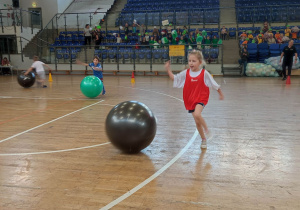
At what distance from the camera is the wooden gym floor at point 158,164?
3338mm

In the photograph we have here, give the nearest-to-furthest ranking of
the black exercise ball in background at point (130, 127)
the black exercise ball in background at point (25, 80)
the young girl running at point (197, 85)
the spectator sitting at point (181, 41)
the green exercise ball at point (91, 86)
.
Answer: the black exercise ball in background at point (130, 127)
the young girl running at point (197, 85)
the green exercise ball at point (91, 86)
the black exercise ball in background at point (25, 80)
the spectator sitting at point (181, 41)

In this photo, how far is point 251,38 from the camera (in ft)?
64.7

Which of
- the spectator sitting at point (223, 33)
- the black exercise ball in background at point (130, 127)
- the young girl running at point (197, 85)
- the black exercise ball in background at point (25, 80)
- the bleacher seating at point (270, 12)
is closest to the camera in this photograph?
the black exercise ball in background at point (130, 127)

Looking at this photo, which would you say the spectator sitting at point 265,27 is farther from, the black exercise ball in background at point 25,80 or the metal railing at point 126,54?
the black exercise ball in background at point 25,80

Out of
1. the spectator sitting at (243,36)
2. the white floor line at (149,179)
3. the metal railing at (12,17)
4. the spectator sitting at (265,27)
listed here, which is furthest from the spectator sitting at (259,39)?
the metal railing at (12,17)

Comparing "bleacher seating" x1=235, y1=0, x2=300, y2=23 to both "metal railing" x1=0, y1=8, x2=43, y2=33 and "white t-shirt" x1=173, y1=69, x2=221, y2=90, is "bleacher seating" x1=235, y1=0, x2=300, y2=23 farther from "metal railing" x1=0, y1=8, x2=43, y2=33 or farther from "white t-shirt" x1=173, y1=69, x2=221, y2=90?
"white t-shirt" x1=173, y1=69, x2=221, y2=90

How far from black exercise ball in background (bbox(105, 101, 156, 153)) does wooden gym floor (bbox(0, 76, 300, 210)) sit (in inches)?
8.9

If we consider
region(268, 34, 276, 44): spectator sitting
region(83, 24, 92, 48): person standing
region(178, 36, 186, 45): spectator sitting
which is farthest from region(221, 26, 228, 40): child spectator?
region(83, 24, 92, 48): person standing

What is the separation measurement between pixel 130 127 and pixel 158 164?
2.27 ft

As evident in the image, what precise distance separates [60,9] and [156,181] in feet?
85.6

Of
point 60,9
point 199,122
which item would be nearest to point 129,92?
point 199,122

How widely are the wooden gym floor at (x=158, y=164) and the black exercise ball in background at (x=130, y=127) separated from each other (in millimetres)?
226

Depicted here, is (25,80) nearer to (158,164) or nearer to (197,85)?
(197,85)

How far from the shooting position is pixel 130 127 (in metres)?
4.50
